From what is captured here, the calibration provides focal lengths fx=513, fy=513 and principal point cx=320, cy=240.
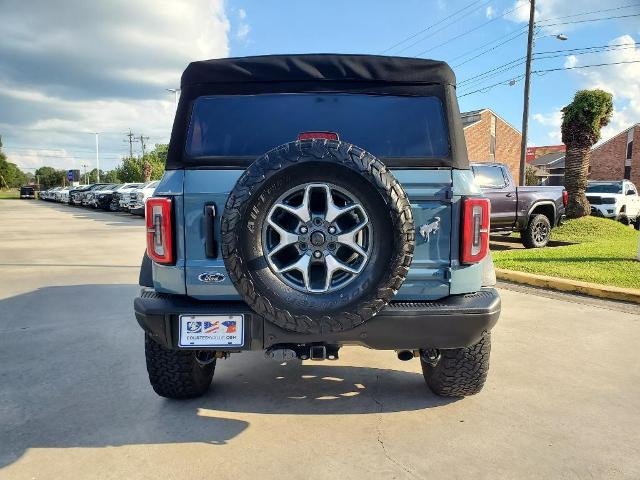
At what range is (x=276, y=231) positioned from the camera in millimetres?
2602

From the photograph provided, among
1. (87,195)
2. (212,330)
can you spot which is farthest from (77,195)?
(212,330)

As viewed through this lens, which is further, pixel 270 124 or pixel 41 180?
pixel 41 180

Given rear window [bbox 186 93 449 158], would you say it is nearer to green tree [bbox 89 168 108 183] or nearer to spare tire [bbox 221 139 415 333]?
spare tire [bbox 221 139 415 333]

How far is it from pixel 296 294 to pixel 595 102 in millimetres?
14083

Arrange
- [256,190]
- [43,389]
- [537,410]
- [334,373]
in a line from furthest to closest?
1. [334,373]
2. [43,389]
3. [537,410]
4. [256,190]

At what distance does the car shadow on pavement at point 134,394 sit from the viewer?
3.00 metres

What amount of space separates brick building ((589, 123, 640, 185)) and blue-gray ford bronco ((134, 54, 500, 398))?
47502 millimetres

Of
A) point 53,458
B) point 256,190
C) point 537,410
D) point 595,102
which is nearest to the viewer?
point 256,190

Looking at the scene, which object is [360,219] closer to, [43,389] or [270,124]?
[270,124]

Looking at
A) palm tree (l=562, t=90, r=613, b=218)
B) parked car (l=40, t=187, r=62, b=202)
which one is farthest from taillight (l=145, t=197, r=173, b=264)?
parked car (l=40, t=187, r=62, b=202)

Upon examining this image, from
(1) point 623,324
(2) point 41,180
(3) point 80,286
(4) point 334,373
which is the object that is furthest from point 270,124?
(2) point 41,180

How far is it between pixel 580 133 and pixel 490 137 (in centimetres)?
3317

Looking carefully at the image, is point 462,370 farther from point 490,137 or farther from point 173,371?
point 490,137

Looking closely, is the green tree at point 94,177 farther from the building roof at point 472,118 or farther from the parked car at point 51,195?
the building roof at point 472,118
